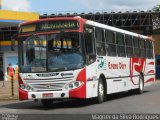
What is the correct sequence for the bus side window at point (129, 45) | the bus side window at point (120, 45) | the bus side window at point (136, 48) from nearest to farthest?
the bus side window at point (120, 45), the bus side window at point (129, 45), the bus side window at point (136, 48)

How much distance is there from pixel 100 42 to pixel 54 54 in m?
2.54

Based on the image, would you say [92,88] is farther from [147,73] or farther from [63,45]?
[147,73]

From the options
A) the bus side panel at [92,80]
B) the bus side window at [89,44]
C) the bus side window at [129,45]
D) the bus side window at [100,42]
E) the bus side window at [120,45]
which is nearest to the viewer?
the bus side panel at [92,80]

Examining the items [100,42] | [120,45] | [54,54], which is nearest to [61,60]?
[54,54]

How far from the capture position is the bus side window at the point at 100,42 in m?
19.6

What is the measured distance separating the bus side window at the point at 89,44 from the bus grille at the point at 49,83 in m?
1.13

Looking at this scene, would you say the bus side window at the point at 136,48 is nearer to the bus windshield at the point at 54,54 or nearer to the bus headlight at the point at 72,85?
the bus windshield at the point at 54,54

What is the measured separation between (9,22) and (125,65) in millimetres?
25070

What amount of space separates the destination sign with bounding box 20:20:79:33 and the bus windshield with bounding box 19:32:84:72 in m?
0.24

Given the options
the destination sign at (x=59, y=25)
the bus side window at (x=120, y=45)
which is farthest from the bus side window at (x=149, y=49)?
the destination sign at (x=59, y=25)

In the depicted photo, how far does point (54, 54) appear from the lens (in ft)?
59.3

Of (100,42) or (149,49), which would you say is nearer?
(100,42)

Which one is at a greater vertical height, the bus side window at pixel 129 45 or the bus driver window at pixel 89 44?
the bus driver window at pixel 89 44

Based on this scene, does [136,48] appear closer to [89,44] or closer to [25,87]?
[89,44]
